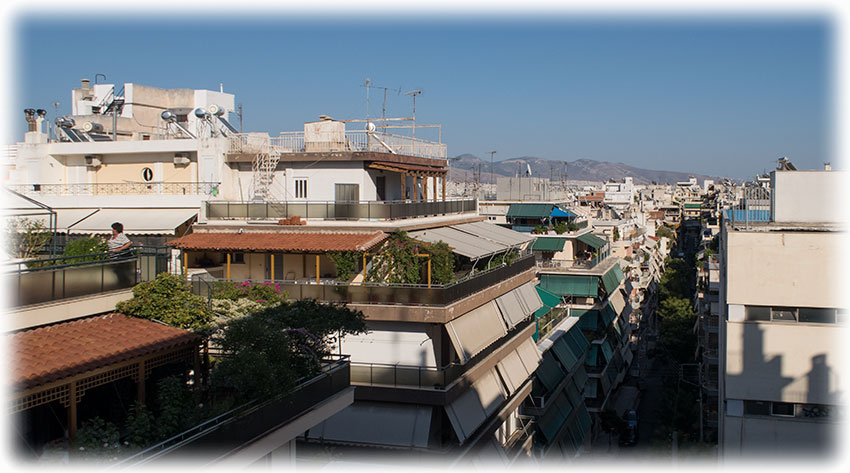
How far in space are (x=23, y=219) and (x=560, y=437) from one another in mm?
23643

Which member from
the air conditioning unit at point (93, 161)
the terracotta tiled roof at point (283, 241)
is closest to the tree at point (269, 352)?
the terracotta tiled roof at point (283, 241)

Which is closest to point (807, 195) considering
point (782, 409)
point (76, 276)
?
point (782, 409)

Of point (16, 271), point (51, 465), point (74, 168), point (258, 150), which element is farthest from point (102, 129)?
point (51, 465)

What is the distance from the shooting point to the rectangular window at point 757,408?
17516mm

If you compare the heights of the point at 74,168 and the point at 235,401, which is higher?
the point at 74,168

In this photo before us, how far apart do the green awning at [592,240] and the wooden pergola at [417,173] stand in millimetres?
18937

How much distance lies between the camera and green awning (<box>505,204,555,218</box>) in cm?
5237

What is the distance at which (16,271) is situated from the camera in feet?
38.8

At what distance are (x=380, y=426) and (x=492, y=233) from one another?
10.6 meters

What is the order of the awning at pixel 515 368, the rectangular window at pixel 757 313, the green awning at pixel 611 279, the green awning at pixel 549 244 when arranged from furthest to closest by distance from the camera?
the green awning at pixel 549 244 → the green awning at pixel 611 279 → the awning at pixel 515 368 → the rectangular window at pixel 757 313

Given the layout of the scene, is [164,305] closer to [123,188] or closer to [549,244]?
[123,188]

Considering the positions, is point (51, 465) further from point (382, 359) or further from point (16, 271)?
point (382, 359)

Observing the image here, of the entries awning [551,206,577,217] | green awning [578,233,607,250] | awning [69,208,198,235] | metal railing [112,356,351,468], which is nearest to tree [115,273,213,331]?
metal railing [112,356,351,468]

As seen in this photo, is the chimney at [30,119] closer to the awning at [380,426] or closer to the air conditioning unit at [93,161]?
the air conditioning unit at [93,161]
